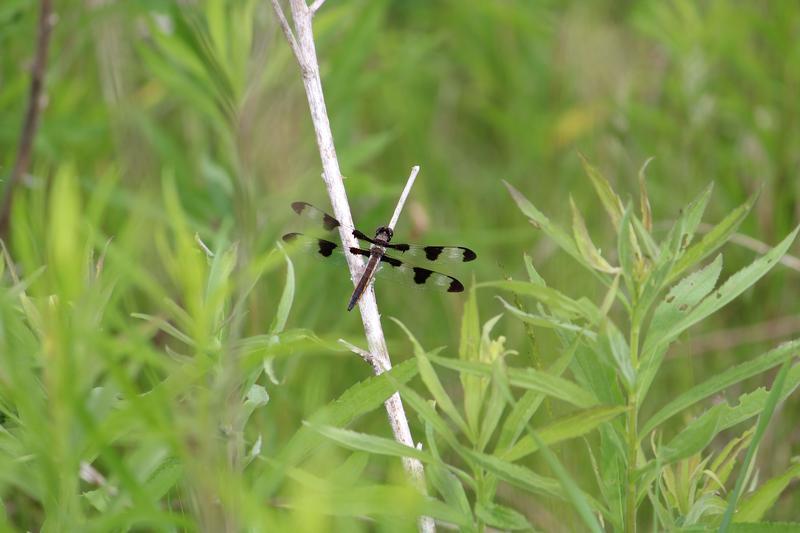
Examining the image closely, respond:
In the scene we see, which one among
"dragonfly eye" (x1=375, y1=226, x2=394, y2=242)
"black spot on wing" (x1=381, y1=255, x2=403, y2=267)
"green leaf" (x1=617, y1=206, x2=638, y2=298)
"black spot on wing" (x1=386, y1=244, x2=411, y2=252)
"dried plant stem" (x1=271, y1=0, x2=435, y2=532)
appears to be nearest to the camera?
"green leaf" (x1=617, y1=206, x2=638, y2=298)

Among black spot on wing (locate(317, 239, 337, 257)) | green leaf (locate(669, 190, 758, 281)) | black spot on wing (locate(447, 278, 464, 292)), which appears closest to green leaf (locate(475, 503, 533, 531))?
green leaf (locate(669, 190, 758, 281))

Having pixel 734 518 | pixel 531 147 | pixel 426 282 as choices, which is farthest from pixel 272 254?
pixel 531 147

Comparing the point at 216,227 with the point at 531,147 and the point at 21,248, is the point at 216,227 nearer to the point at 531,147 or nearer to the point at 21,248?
the point at 531,147

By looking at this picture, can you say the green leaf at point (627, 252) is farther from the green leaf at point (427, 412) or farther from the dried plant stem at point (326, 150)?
the dried plant stem at point (326, 150)

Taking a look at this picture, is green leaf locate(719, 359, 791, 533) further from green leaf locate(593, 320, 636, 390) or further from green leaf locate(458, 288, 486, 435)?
green leaf locate(458, 288, 486, 435)

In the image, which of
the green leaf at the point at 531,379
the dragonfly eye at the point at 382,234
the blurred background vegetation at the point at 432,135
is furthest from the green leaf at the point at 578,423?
the dragonfly eye at the point at 382,234
